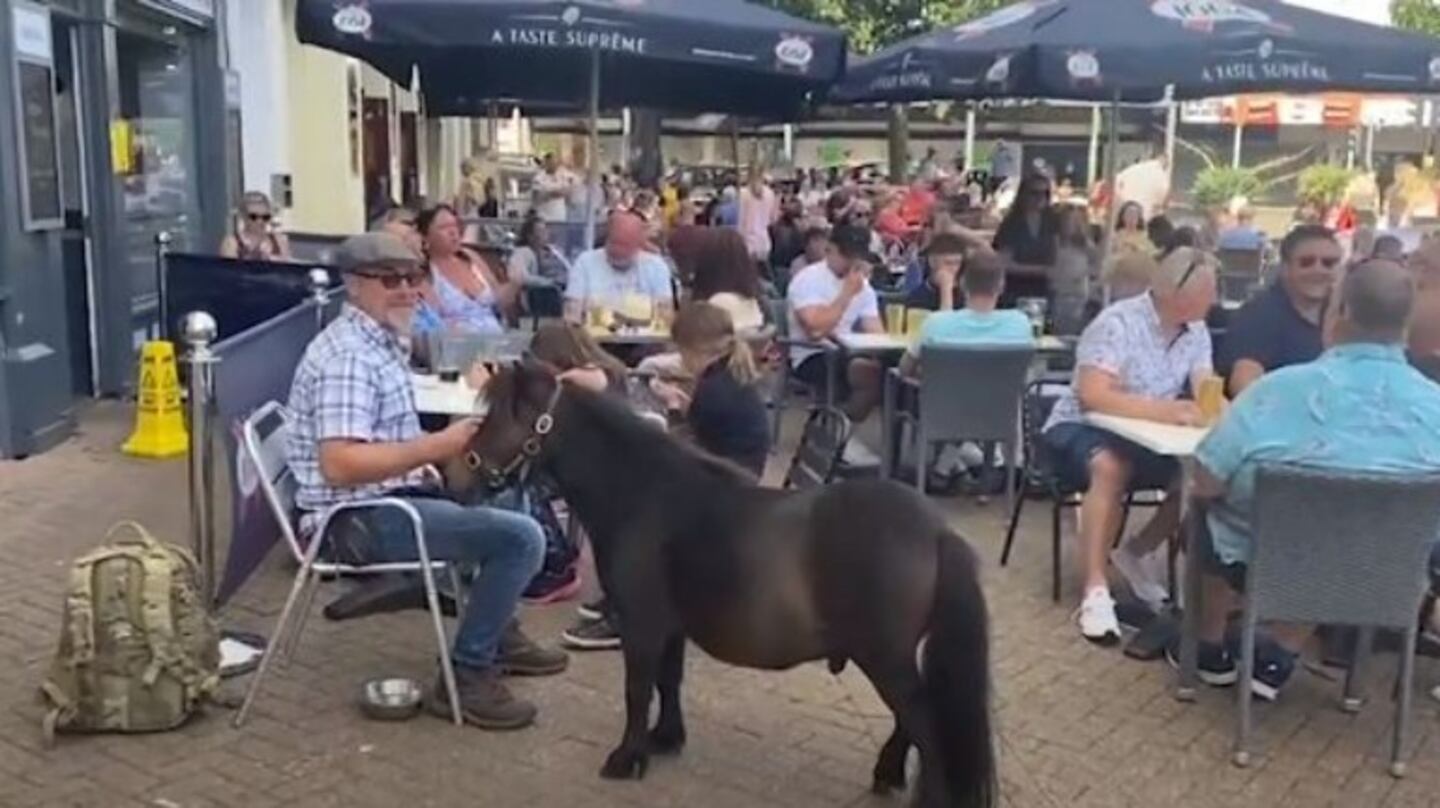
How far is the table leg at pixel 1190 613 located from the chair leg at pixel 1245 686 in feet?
1.31

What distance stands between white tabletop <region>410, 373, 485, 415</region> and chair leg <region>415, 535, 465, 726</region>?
33.1 inches

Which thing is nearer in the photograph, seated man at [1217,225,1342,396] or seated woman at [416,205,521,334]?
seated man at [1217,225,1342,396]

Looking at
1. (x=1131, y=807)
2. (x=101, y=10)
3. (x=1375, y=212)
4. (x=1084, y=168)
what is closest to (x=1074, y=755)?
(x=1131, y=807)

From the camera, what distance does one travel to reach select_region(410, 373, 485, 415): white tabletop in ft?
16.8

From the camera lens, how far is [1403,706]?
160 inches

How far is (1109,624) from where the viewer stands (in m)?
5.11

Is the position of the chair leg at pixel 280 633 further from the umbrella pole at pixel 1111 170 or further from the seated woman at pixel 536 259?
the umbrella pole at pixel 1111 170

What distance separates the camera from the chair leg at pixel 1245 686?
13.3 feet

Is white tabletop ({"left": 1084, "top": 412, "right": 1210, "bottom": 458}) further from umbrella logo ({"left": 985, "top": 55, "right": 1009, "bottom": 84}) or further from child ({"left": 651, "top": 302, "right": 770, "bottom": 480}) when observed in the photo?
umbrella logo ({"left": 985, "top": 55, "right": 1009, "bottom": 84})

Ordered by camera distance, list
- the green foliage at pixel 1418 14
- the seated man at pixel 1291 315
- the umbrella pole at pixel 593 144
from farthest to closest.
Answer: the green foliage at pixel 1418 14, the umbrella pole at pixel 593 144, the seated man at pixel 1291 315

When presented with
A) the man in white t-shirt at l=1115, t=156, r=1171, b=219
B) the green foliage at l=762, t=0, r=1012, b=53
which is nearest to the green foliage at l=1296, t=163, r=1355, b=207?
the man in white t-shirt at l=1115, t=156, r=1171, b=219

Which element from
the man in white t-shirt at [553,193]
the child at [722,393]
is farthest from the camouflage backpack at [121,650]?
the man in white t-shirt at [553,193]

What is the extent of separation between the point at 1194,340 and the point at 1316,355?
424 mm

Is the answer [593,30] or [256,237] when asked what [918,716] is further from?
[256,237]
